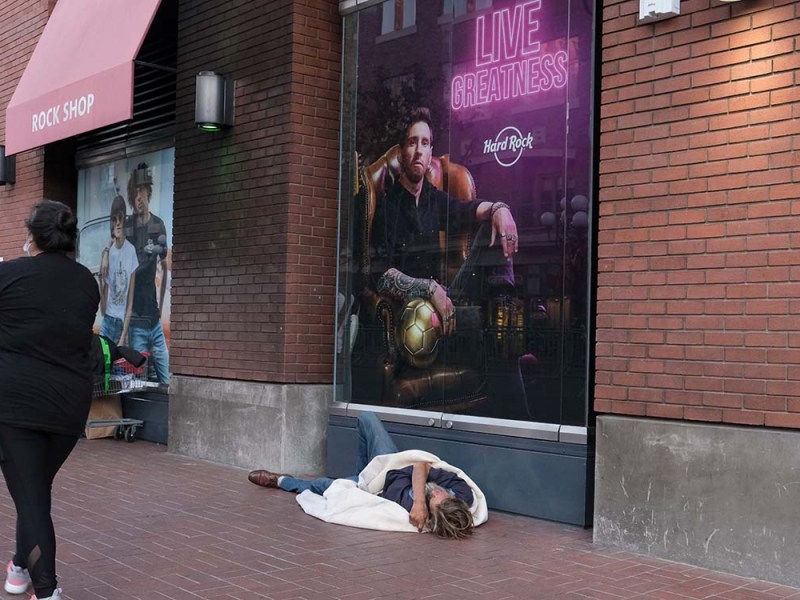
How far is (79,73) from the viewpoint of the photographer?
959cm

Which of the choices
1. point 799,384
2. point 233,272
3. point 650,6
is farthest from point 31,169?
point 799,384

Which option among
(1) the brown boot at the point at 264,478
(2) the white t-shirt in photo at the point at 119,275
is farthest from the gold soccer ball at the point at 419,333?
(2) the white t-shirt in photo at the point at 119,275

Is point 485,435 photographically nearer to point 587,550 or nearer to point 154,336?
point 587,550

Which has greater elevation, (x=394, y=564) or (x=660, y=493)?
(x=660, y=493)

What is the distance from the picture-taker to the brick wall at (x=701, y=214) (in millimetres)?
5047

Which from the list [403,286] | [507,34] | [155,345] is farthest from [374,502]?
[155,345]

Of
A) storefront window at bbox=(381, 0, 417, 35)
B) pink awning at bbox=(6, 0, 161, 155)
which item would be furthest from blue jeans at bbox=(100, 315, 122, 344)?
storefront window at bbox=(381, 0, 417, 35)

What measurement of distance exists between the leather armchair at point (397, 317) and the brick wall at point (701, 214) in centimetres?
161

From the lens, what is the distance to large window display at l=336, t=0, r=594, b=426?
661 cm

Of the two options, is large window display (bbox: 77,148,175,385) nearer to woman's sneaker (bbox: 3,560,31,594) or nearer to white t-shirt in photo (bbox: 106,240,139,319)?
white t-shirt in photo (bbox: 106,240,139,319)

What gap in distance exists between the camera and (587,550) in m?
5.71

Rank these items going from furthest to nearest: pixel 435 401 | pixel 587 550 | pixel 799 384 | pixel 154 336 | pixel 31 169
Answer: pixel 31 169 → pixel 154 336 → pixel 435 401 → pixel 587 550 → pixel 799 384

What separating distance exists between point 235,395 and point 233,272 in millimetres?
1169

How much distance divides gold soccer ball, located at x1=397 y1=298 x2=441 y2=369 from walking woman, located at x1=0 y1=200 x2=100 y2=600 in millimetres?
3669
